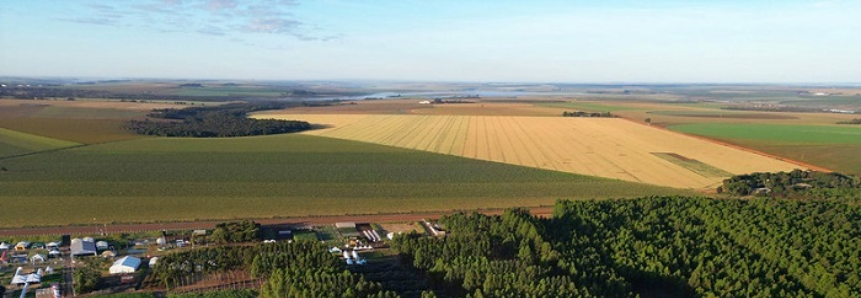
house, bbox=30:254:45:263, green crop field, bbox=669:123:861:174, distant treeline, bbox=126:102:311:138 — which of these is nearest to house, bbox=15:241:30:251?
house, bbox=30:254:45:263

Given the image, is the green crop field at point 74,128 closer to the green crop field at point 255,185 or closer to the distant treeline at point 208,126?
the distant treeline at point 208,126

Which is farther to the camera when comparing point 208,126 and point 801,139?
point 208,126

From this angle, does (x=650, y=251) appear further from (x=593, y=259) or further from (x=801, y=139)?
(x=801, y=139)

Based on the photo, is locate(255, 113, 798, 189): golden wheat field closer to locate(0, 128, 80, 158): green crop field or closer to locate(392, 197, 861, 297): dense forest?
locate(392, 197, 861, 297): dense forest

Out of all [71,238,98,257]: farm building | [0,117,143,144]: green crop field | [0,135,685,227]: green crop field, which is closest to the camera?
[71,238,98,257]: farm building

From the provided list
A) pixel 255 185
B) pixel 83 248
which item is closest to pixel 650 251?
pixel 83 248

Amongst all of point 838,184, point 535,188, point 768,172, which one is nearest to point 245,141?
point 535,188
